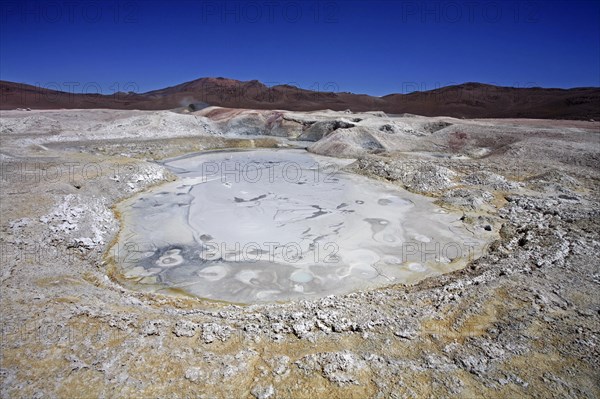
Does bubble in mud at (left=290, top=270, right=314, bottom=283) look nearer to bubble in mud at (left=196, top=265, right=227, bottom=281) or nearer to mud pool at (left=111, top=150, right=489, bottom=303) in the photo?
mud pool at (left=111, top=150, right=489, bottom=303)

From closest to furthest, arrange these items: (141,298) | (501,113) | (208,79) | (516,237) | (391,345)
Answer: (391,345)
(141,298)
(516,237)
(501,113)
(208,79)

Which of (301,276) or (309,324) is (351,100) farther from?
(309,324)

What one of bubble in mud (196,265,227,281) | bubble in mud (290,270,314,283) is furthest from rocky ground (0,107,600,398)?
bubble in mud (290,270,314,283)

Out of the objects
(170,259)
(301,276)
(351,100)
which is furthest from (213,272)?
(351,100)

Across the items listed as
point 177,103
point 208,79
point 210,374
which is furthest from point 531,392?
point 208,79

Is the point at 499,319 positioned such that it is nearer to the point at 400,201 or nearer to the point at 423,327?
the point at 423,327

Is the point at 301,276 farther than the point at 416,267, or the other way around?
the point at 416,267
